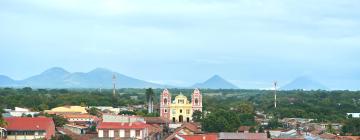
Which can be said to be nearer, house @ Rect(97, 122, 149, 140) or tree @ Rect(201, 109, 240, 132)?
house @ Rect(97, 122, 149, 140)

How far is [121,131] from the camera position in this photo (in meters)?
50.4

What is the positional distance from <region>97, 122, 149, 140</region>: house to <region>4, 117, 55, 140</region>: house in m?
4.00

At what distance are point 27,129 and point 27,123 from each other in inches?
28.0

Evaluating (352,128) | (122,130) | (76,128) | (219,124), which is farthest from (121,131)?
(352,128)

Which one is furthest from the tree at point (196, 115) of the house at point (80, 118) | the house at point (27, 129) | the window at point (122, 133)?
the house at point (27, 129)

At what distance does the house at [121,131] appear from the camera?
164ft

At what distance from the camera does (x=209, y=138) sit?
4688 cm

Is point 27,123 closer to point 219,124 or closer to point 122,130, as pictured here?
point 122,130

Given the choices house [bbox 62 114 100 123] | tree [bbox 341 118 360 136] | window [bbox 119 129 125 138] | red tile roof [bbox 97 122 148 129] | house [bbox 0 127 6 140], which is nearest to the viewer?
house [bbox 0 127 6 140]

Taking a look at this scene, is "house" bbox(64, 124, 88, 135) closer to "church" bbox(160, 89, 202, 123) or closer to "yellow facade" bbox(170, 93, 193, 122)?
"church" bbox(160, 89, 202, 123)

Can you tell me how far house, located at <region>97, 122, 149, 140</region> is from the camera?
5012cm

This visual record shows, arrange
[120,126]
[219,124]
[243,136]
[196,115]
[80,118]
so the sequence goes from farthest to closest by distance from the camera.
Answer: [196,115], [80,118], [219,124], [243,136], [120,126]

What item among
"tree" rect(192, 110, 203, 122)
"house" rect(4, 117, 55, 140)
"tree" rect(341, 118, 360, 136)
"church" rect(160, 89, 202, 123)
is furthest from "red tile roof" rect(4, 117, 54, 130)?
"church" rect(160, 89, 202, 123)

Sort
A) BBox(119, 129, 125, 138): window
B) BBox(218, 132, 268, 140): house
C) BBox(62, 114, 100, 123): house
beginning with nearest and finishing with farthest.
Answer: BBox(119, 129, 125, 138): window
BBox(218, 132, 268, 140): house
BBox(62, 114, 100, 123): house
